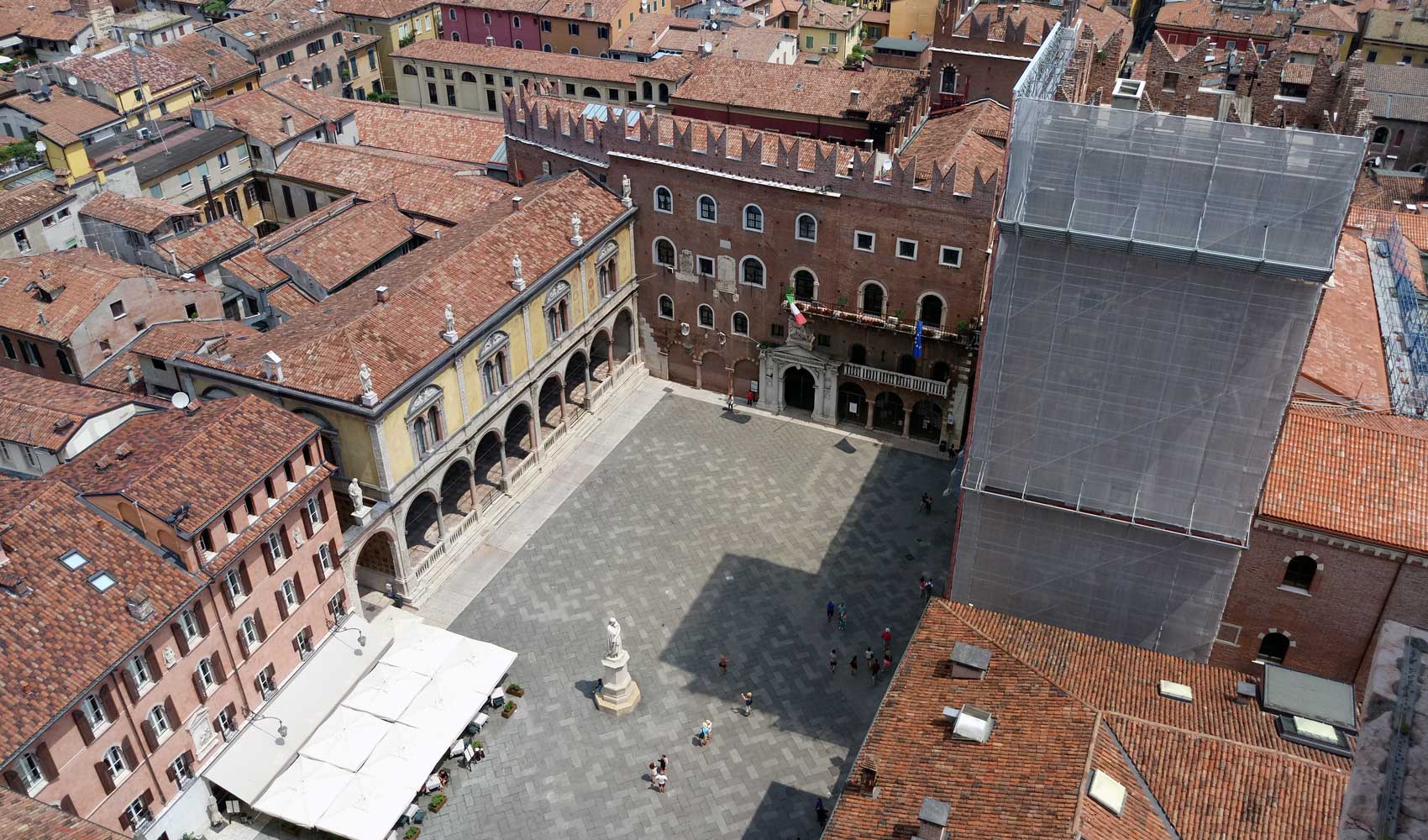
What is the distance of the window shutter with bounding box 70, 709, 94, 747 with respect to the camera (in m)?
31.9

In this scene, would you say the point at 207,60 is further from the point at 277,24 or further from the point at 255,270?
the point at 255,270

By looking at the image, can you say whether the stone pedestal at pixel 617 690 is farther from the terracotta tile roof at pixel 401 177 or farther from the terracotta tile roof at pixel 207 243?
the terracotta tile roof at pixel 207 243

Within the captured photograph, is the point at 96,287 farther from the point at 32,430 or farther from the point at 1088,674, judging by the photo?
the point at 1088,674

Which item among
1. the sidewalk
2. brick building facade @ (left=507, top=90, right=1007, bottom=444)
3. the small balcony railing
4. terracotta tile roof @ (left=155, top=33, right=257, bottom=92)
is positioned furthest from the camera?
terracotta tile roof @ (left=155, top=33, right=257, bottom=92)

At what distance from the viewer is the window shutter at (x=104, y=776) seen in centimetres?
3281

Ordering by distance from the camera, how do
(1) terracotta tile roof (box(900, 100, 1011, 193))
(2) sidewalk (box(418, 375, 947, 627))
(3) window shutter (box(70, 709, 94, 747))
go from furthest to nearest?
1. (1) terracotta tile roof (box(900, 100, 1011, 193))
2. (2) sidewalk (box(418, 375, 947, 627))
3. (3) window shutter (box(70, 709, 94, 747))

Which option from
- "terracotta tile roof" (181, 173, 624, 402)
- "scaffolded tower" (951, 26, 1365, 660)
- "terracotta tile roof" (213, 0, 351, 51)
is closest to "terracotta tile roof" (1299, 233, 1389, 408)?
"scaffolded tower" (951, 26, 1365, 660)

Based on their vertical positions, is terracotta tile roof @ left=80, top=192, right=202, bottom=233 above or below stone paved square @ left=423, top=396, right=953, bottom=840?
above

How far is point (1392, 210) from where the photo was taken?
55.7 metres

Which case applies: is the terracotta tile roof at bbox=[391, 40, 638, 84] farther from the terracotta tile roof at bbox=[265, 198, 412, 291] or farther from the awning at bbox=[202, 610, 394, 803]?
the awning at bbox=[202, 610, 394, 803]

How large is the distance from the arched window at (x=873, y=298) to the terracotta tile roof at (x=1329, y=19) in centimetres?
5632

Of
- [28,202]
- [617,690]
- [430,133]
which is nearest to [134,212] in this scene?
[28,202]

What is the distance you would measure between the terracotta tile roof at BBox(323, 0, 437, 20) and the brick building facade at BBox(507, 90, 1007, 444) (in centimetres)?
4939

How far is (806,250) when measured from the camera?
2146 inches
